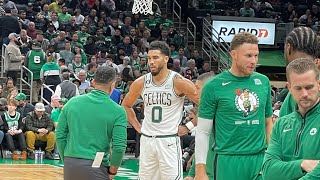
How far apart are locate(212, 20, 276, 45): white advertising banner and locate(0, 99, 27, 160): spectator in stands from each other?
13916 millimetres

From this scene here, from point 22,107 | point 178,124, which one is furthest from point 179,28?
point 178,124

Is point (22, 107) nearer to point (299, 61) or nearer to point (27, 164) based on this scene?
point (27, 164)

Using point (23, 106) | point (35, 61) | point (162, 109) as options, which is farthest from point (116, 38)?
point (162, 109)

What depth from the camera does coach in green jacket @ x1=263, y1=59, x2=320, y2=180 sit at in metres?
5.05

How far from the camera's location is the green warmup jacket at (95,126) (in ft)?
27.7

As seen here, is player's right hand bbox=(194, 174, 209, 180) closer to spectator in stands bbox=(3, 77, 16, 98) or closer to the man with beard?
the man with beard

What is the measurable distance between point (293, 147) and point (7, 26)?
2273cm

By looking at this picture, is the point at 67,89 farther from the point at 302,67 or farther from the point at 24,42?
the point at 302,67

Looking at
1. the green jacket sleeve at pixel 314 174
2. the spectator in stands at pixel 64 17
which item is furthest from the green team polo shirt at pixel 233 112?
the spectator in stands at pixel 64 17

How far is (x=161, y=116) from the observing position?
11.0 m

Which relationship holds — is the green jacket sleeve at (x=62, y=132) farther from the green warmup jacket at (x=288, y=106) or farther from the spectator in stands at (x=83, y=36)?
the spectator in stands at (x=83, y=36)

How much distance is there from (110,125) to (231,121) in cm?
142

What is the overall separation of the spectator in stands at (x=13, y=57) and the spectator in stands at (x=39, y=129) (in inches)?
169

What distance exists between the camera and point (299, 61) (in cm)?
518
